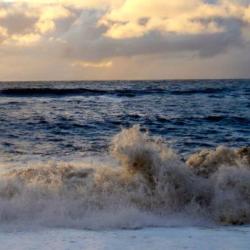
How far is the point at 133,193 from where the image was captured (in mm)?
6309

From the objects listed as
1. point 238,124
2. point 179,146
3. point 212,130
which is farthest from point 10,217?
point 238,124

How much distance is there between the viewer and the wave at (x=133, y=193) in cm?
559

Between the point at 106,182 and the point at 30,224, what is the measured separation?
1.53 meters

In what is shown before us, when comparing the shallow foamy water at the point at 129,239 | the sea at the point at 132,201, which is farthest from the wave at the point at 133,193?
the shallow foamy water at the point at 129,239

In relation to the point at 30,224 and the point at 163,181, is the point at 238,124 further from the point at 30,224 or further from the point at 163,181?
the point at 30,224

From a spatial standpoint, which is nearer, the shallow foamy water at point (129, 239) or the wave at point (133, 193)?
the shallow foamy water at point (129, 239)

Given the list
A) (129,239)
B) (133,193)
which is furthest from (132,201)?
(129,239)

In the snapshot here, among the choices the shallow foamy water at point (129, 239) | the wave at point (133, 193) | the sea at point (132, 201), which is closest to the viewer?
the shallow foamy water at point (129, 239)

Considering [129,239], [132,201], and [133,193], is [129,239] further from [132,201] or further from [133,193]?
[133,193]

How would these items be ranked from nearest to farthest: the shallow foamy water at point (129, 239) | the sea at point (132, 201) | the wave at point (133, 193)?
the shallow foamy water at point (129, 239)
the sea at point (132, 201)
the wave at point (133, 193)

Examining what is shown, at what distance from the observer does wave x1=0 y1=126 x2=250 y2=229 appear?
5.59 metres

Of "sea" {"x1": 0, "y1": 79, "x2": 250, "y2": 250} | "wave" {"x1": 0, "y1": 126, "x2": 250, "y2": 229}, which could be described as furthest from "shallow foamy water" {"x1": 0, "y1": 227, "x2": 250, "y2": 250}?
"wave" {"x1": 0, "y1": 126, "x2": 250, "y2": 229}

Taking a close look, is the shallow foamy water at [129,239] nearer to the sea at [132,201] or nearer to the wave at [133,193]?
the sea at [132,201]

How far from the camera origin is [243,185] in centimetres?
643
